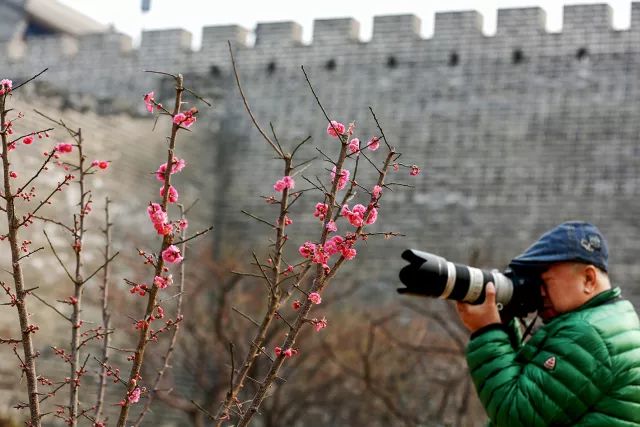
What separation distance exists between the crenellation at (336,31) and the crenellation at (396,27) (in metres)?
0.32

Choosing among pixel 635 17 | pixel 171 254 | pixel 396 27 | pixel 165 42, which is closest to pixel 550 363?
pixel 171 254

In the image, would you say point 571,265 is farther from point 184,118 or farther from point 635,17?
point 635,17

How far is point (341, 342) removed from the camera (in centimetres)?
1363

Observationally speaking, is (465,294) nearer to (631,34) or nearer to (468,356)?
(468,356)

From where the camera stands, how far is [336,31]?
16469mm

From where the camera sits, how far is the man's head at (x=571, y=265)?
3324mm

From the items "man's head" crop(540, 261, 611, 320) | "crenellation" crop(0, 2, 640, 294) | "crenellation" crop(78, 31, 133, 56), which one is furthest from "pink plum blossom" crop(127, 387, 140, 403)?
"crenellation" crop(78, 31, 133, 56)

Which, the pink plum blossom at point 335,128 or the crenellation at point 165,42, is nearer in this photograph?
the pink plum blossom at point 335,128

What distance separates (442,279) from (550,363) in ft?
1.27

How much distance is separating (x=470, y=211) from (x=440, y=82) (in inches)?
63.5

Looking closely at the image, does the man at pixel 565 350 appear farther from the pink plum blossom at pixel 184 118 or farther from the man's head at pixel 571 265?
the pink plum blossom at pixel 184 118

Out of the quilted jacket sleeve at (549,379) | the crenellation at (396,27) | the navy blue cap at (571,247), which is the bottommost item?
the quilted jacket sleeve at (549,379)

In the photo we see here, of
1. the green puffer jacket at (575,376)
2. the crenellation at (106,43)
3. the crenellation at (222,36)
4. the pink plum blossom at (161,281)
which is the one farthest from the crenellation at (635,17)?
the pink plum blossom at (161,281)

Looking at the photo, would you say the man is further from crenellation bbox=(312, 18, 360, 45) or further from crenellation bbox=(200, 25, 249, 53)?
crenellation bbox=(200, 25, 249, 53)
